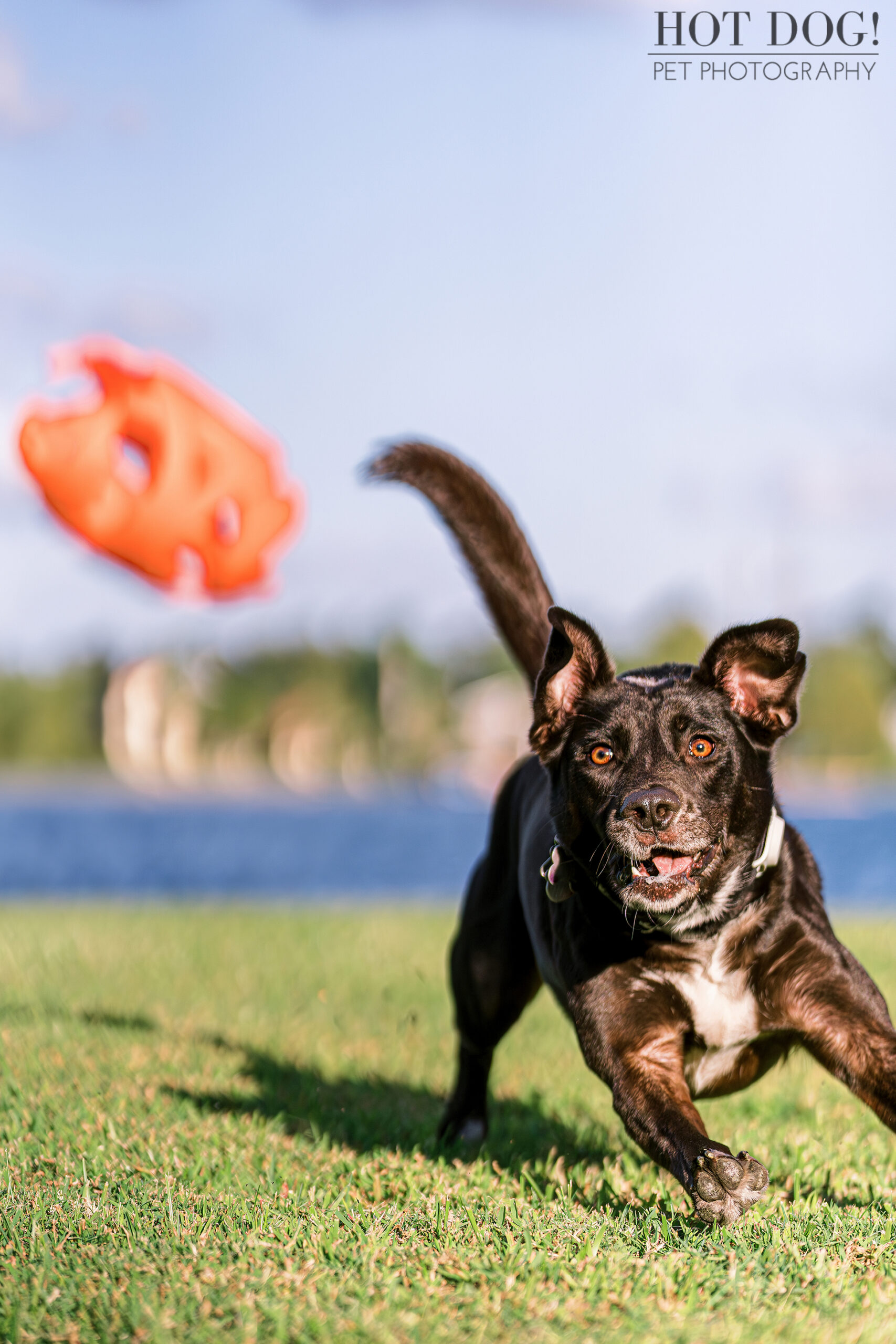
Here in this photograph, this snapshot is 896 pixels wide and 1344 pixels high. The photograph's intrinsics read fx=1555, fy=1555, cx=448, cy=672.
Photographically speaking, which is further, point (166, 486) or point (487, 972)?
point (166, 486)

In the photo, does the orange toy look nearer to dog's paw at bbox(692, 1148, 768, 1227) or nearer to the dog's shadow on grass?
the dog's shadow on grass

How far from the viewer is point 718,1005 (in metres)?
4.14

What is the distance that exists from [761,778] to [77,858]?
97.2 ft

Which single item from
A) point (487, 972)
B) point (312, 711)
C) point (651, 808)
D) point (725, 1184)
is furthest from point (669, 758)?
point (312, 711)

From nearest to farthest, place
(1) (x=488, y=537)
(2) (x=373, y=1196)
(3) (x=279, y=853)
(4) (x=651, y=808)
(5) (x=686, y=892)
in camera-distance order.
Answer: (4) (x=651, y=808)
(5) (x=686, y=892)
(2) (x=373, y=1196)
(1) (x=488, y=537)
(3) (x=279, y=853)

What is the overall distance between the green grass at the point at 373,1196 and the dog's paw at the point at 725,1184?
0.10 m

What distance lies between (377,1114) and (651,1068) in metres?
1.80

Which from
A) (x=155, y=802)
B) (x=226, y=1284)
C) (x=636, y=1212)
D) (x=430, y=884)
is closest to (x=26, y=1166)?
(x=226, y=1284)

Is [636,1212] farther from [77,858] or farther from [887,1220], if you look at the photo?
[77,858]

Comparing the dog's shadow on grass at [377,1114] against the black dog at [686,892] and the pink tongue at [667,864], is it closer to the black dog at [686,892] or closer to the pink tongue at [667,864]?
the black dog at [686,892]

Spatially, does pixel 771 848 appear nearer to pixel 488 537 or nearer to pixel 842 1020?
pixel 842 1020

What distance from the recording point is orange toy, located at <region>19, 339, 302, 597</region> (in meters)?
7.22

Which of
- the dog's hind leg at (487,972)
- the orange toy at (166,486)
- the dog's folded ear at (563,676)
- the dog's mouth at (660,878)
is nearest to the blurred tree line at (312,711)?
the orange toy at (166,486)

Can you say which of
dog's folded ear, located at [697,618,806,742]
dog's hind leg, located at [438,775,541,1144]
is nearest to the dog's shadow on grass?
dog's hind leg, located at [438,775,541,1144]
